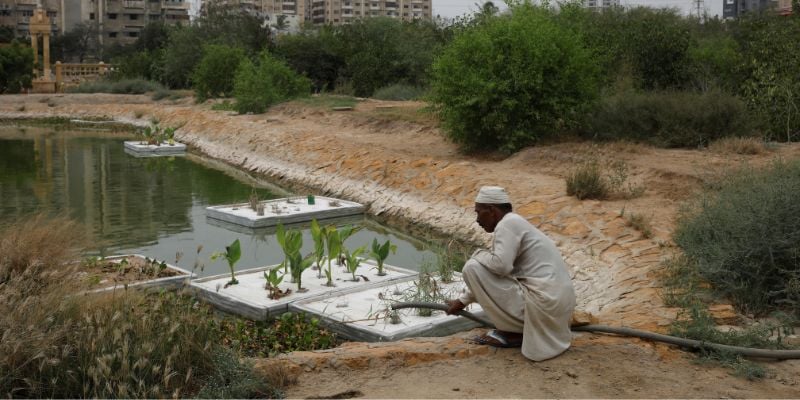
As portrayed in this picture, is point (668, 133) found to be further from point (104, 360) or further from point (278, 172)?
point (104, 360)

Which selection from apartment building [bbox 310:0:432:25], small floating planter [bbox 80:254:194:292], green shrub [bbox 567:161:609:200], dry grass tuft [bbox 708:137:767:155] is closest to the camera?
small floating planter [bbox 80:254:194:292]

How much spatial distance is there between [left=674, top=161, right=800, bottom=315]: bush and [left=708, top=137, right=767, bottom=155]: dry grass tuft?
23.9 feet

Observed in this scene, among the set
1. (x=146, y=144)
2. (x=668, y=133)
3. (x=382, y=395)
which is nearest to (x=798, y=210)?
(x=382, y=395)

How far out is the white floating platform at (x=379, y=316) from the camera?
25.5 feet

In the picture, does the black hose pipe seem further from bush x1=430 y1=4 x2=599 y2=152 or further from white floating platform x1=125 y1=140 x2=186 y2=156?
white floating platform x1=125 y1=140 x2=186 y2=156

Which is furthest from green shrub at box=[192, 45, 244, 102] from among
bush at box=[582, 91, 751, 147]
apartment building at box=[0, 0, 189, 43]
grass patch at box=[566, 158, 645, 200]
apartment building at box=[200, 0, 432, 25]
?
apartment building at box=[200, 0, 432, 25]

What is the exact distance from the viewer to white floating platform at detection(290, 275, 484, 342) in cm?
778

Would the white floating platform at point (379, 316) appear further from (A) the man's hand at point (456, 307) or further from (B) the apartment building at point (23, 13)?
(B) the apartment building at point (23, 13)

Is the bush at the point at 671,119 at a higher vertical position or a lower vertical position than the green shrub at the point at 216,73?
lower

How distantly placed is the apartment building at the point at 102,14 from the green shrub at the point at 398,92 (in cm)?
7118

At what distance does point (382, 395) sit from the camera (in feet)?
17.8

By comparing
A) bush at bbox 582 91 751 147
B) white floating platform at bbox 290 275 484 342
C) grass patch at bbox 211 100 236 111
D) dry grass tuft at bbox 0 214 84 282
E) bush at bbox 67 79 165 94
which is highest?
bush at bbox 67 79 165 94

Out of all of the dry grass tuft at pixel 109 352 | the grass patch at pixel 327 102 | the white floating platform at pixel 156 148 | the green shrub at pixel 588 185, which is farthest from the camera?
the grass patch at pixel 327 102

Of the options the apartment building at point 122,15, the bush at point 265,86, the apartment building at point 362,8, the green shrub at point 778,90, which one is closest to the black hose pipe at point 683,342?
the green shrub at point 778,90
